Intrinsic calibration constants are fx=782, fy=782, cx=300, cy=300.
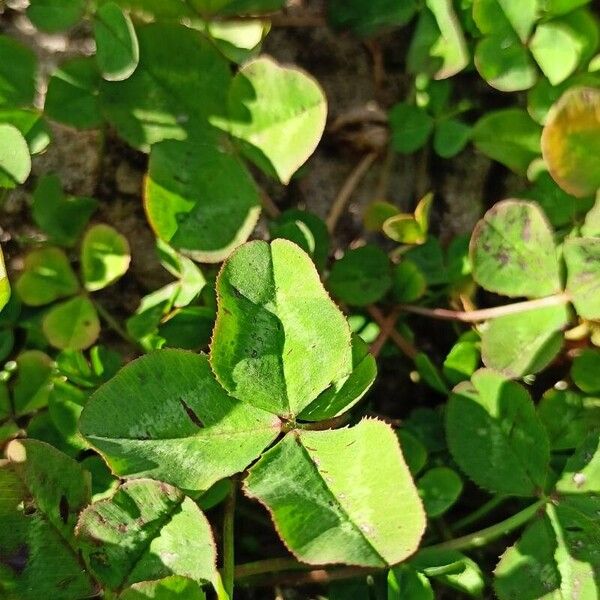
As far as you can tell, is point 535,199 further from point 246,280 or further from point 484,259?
point 246,280

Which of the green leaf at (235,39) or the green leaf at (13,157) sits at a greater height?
the green leaf at (235,39)

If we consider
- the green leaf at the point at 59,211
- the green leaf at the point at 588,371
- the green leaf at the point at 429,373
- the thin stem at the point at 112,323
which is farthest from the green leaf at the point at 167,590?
the green leaf at the point at 588,371

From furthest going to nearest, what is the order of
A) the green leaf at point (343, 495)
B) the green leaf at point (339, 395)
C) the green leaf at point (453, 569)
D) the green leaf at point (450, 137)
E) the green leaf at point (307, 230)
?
1. the green leaf at point (450, 137)
2. the green leaf at point (307, 230)
3. the green leaf at point (453, 569)
4. the green leaf at point (339, 395)
5. the green leaf at point (343, 495)

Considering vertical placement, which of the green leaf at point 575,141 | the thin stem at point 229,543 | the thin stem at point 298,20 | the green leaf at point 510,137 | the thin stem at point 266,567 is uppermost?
the green leaf at point 575,141

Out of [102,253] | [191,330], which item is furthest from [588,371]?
[102,253]

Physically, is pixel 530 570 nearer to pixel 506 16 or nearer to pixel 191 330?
pixel 191 330

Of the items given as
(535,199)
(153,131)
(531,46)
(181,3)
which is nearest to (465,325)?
(535,199)

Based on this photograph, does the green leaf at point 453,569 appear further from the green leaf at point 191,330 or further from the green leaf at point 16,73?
the green leaf at point 16,73
